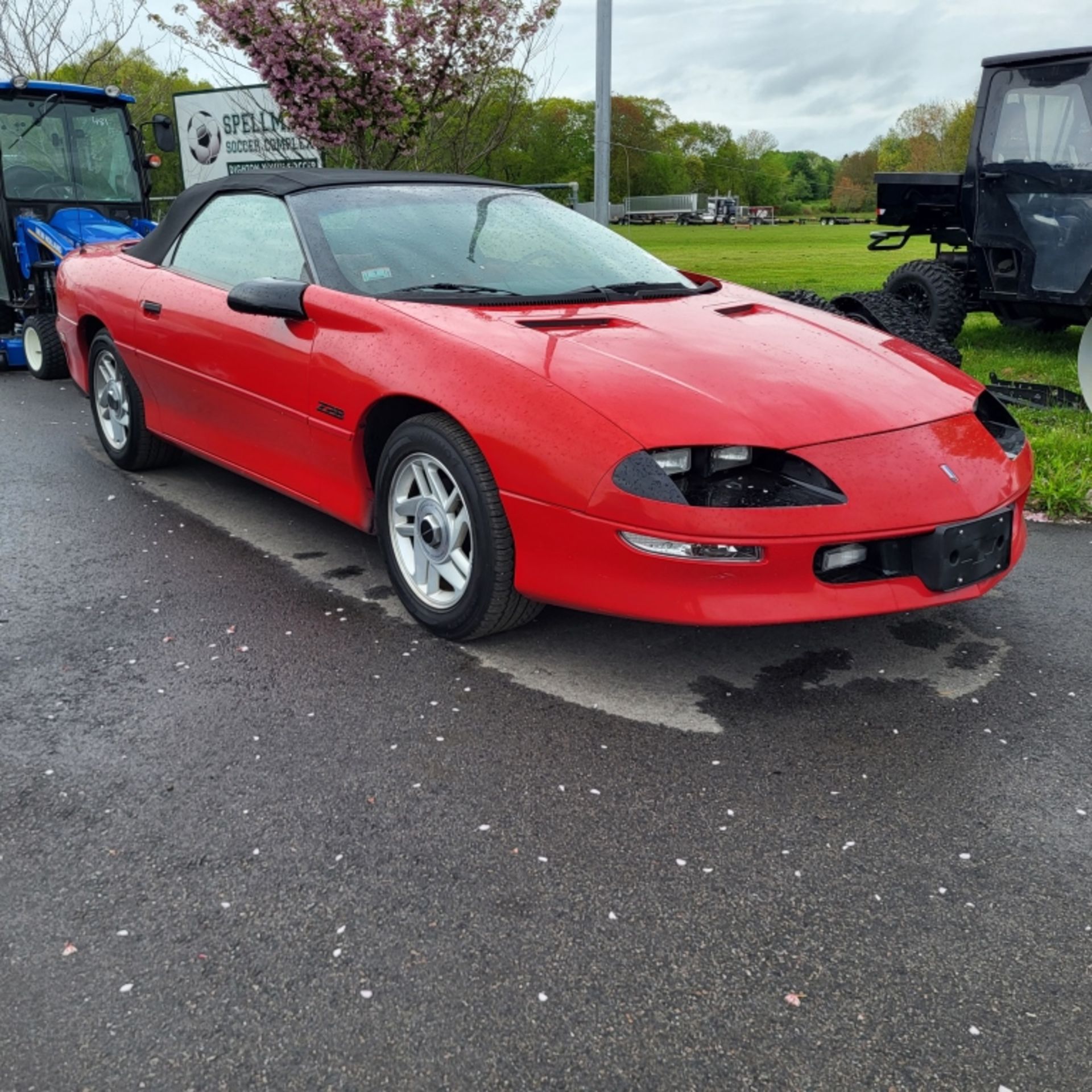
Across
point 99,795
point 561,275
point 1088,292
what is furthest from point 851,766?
point 1088,292

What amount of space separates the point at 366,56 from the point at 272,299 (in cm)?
855

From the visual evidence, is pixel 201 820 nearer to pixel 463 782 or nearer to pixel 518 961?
pixel 463 782

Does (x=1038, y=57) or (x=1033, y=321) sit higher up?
(x=1038, y=57)

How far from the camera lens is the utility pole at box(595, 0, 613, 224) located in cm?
1107

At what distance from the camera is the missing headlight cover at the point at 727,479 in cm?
308

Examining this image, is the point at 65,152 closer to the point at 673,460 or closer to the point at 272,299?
the point at 272,299

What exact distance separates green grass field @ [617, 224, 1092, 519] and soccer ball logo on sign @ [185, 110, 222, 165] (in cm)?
A: 763

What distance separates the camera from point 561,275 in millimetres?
4281

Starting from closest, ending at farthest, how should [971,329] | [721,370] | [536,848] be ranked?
[536,848]
[721,370]
[971,329]

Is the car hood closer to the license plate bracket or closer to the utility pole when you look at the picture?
the license plate bracket

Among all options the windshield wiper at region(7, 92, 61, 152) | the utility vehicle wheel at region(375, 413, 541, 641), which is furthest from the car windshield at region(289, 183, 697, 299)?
the windshield wiper at region(7, 92, 61, 152)

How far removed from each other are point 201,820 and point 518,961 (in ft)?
3.06

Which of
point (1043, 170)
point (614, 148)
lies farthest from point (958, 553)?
point (614, 148)

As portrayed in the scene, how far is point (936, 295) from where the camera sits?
29.9 ft
